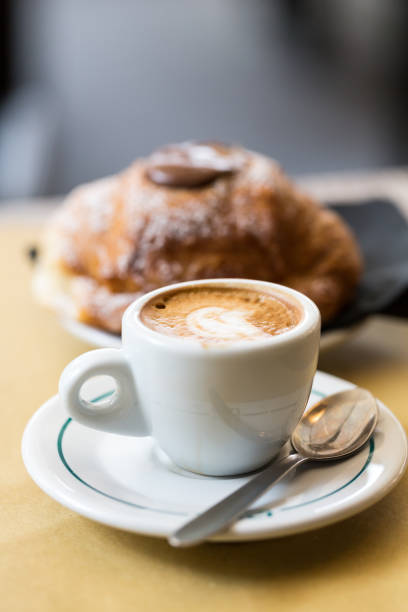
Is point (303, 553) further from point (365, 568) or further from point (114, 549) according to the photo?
point (114, 549)

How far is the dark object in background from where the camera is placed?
1.05m

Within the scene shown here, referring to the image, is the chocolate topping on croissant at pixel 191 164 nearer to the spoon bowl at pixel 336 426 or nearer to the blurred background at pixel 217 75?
the spoon bowl at pixel 336 426

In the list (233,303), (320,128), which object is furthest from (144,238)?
(320,128)

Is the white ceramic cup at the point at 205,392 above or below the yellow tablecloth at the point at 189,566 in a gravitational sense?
above

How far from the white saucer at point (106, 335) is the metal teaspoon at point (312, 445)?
0.24m

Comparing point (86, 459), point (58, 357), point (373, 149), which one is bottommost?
point (373, 149)

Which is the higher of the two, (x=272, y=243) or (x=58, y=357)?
(x=272, y=243)

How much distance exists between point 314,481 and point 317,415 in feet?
0.37

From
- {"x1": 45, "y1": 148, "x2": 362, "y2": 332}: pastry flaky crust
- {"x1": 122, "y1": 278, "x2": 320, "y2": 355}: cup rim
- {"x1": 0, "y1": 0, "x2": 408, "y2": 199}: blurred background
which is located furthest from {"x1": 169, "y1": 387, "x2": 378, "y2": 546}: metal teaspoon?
{"x1": 0, "y1": 0, "x2": 408, "y2": 199}: blurred background

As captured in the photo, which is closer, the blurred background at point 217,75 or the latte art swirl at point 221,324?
the latte art swirl at point 221,324

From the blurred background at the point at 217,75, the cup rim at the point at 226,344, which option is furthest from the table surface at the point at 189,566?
the blurred background at the point at 217,75

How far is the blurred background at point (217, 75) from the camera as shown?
12.0ft

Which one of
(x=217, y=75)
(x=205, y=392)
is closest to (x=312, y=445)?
(x=205, y=392)

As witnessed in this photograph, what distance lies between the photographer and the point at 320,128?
3.82 meters
